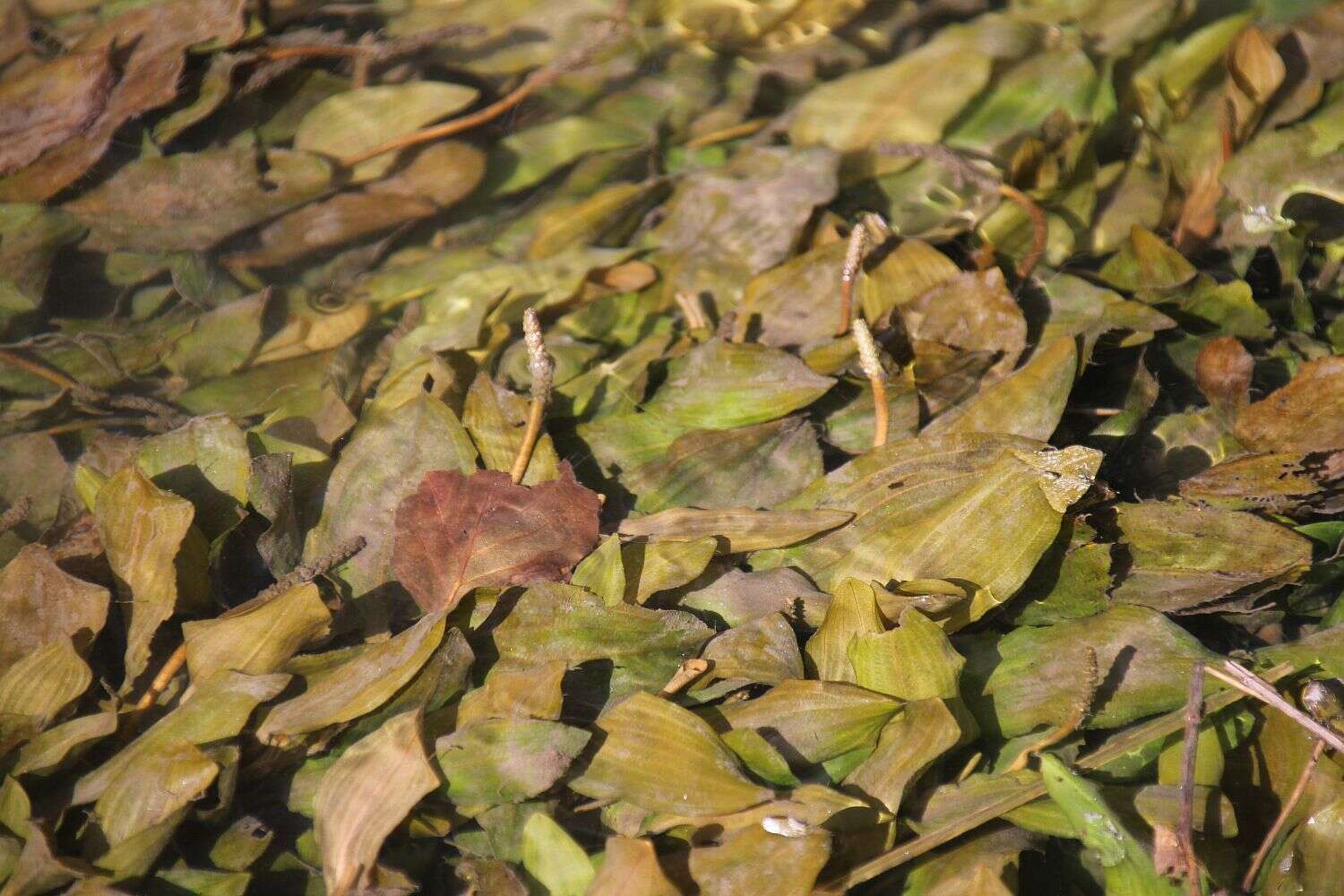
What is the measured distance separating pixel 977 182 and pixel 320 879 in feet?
2.93

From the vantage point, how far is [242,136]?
1055 millimetres

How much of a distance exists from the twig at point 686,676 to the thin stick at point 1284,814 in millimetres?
364

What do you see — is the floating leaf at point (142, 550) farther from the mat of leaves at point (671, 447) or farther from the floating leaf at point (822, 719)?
the floating leaf at point (822, 719)

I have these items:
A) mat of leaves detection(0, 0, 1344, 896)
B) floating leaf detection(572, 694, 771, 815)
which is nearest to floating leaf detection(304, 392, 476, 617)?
mat of leaves detection(0, 0, 1344, 896)

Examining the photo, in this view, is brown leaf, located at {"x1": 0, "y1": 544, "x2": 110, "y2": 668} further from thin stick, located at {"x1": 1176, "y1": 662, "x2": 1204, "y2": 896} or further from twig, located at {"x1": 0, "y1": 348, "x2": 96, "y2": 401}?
thin stick, located at {"x1": 1176, "y1": 662, "x2": 1204, "y2": 896}

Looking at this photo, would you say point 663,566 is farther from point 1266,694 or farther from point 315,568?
point 1266,694

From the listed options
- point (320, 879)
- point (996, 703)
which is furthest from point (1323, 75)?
point (320, 879)

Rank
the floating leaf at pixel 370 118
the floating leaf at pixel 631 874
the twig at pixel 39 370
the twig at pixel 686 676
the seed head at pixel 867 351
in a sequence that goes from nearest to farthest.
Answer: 1. the floating leaf at pixel 631 874
2. the twig at pixel 686 676
3. the seed head at pixel 867 351
4. the twig at pixel 39 370
5. the floating leaf at pixel 370 118

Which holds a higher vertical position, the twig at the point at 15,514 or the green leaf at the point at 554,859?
the twig at the point at 15,514

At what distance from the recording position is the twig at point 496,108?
107cm

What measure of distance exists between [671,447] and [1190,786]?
45 cm

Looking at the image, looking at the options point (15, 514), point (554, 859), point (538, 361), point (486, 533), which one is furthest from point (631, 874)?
point (15, 514)

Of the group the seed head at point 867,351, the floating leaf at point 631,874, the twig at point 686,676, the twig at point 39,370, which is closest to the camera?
the floating leaf at point 631,874

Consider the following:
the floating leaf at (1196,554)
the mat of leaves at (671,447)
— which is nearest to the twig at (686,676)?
the mat of leaves at (671,447)
